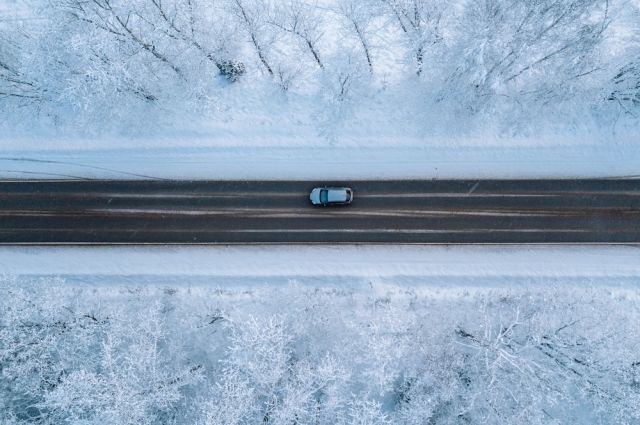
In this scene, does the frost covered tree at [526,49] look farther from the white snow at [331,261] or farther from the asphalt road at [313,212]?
the white snow at [331,261]

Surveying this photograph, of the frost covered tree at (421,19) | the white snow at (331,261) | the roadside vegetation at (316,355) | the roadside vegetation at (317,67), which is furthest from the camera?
the white snow at (331,261)

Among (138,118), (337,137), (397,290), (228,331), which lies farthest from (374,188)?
(138,118)

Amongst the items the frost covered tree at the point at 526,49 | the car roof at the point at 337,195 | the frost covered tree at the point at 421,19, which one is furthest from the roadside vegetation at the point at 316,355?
the frost covered tree at the point at 421,19

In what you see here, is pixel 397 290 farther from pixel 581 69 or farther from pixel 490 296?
pixel 581 69

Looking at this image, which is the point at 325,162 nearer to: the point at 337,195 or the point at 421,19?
the point at 337,195

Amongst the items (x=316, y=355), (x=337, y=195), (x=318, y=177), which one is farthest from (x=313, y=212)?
(x=316, y=355)

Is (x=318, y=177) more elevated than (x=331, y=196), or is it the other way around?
(x=318, y=177)

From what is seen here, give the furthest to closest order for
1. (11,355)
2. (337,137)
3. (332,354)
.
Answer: (337,137), (332,354), (11,355)
